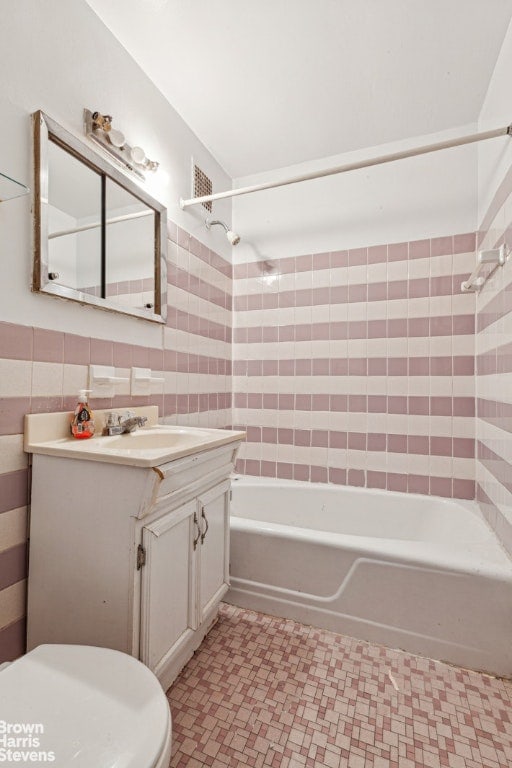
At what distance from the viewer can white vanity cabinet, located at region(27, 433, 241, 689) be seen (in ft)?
3.37

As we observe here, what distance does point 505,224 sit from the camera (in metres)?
1.54

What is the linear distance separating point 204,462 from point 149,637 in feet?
1.74

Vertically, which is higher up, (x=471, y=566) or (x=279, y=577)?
(x=471, y=566)

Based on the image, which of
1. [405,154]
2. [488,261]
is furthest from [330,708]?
[405,154]

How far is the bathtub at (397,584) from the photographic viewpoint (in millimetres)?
1353

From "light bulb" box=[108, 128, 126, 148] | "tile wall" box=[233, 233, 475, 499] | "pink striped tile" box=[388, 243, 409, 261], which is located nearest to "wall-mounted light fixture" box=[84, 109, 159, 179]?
"light bulb" box=[108, 128, 126, 148]

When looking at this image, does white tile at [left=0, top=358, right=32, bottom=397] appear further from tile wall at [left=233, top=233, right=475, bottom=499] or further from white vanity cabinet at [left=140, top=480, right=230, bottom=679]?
tile wall at [left=233, top=233, right=475, bottom=499]

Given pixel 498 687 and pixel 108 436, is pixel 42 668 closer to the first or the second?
pixel 108 436

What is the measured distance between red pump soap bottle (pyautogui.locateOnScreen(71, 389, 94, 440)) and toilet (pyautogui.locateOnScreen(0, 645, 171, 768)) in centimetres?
64

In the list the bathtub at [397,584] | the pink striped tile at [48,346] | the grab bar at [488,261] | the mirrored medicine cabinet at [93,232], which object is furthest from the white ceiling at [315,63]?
the bathtub at [397,584]

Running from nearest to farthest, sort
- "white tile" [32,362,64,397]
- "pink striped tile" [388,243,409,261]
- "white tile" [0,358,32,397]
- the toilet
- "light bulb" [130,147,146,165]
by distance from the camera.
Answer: the toilet < "white tile" [0,358,32,397] < "white tile" [32,362,64,397] < "light bulb" [130,147,146,165] < "pink striped tile" [388,243,409,261]

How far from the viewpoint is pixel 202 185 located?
7.36 ft

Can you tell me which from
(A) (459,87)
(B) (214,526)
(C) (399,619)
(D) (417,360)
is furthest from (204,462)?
(A) (459,87)

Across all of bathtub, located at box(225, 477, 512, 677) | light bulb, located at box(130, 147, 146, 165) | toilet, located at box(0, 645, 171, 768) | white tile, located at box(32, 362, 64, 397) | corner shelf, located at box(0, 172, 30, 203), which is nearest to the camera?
toilet, located at box(0, 645, 171, 768)
